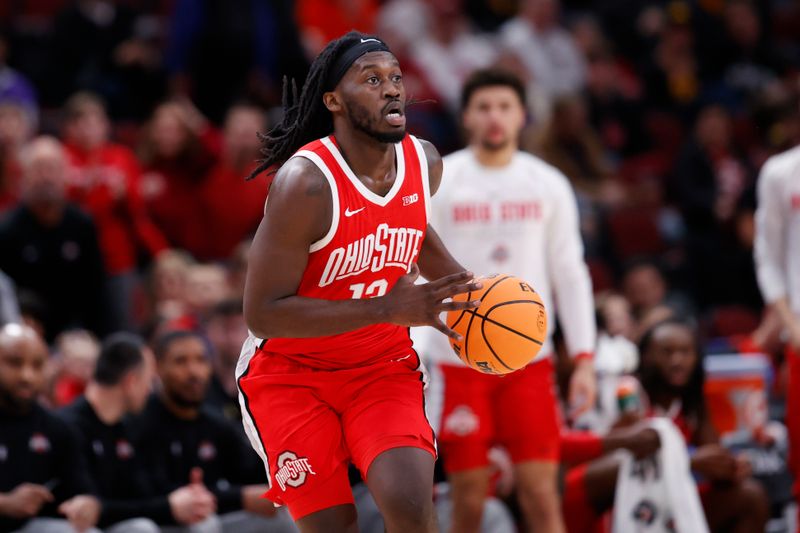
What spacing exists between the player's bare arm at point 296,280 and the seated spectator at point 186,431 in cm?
249

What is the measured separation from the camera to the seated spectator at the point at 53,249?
360 inches

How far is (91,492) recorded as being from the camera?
6.49 metres

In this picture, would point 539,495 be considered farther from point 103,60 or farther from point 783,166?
point 103,60

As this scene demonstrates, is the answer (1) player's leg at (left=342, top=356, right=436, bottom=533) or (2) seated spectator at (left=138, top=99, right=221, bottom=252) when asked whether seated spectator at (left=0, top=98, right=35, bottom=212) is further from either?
(1) player's leg at (left=342, top=356, right=436, bottom=533)

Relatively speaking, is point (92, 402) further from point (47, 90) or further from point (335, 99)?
point (47, 90)

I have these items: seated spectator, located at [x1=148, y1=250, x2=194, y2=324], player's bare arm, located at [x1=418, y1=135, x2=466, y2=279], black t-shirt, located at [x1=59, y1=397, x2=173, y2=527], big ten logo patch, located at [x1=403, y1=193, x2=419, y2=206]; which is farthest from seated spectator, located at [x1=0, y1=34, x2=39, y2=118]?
big ten logo patch, located at [x1=403, y1=193, x2=419, y2=206]

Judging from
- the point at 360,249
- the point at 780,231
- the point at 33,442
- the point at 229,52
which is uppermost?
the point at 229,52

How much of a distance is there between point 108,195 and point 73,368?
7.01 feet

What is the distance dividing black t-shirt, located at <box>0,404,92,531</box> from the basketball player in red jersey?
1.86m

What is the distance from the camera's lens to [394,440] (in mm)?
4602

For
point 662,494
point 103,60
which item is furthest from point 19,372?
point 103,60

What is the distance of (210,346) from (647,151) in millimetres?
6458

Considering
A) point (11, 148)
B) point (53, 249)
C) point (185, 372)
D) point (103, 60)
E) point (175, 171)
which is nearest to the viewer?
point (185, 372)

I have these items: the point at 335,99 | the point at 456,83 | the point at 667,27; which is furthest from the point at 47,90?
the point at 335,99
